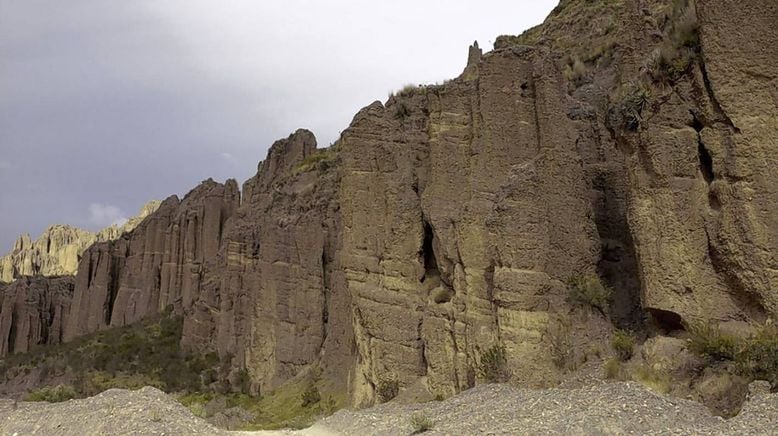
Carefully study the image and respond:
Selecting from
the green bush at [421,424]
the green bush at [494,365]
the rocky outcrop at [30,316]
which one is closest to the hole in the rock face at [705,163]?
the green bush at [494,365]

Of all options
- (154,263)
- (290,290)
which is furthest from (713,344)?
(154,263)

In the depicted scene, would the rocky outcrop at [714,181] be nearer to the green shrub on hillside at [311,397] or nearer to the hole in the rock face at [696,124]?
the hole in the rock face at [696,124]

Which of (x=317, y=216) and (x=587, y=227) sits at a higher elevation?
(x=317, y=216)

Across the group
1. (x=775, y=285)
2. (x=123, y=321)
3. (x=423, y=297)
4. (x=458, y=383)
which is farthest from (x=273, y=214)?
(x=123, y=321)

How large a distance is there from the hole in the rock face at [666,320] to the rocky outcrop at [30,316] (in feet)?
199

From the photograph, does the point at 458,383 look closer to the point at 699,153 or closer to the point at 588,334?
the point at 588,334

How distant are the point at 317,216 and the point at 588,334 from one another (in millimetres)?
17096

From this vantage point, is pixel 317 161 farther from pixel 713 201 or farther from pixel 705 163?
pixel 713 201

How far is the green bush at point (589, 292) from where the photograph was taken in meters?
13.3

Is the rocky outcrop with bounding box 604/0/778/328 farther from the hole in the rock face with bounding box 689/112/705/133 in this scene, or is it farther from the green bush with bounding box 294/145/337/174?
the green bush with bounding box 294/145/337/174

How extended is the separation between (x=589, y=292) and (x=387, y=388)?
672 centimetres

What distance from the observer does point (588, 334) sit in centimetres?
1310

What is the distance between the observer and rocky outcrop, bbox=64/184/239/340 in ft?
179

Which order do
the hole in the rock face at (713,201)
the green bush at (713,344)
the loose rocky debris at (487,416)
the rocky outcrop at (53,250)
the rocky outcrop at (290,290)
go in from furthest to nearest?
the rocky outcrop at (53,250) < the rocky outcrop at (290,290) < the hole in the rock face at (713,201) < the green bush at (713,344) < the loose rocky debris at (487,416)
